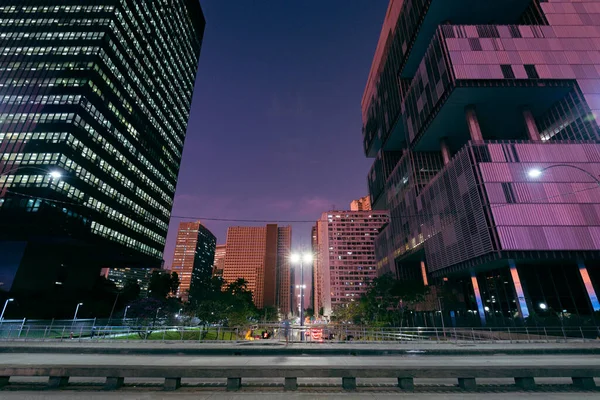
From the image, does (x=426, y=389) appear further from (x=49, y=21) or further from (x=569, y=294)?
(x=49, y=21)

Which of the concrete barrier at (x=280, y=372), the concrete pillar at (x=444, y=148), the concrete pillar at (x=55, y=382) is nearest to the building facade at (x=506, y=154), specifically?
the concrete pillar at (x=444, y=148)

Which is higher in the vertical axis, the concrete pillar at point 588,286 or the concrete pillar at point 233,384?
the concrete pillar at point 588,286

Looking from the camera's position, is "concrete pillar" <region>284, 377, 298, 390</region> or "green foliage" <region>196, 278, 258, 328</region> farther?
"green foliage" <region>196, 278, 258, 328</region>

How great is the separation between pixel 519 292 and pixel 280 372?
41113 mm

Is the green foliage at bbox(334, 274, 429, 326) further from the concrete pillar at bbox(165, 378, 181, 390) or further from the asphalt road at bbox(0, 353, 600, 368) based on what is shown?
the concrete pillar at bbox(165, 378, 181, 390)

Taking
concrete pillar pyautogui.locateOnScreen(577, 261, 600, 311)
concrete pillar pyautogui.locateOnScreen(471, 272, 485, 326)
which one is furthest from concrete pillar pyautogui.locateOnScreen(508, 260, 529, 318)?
concrete pillar pyautogui.locateOnScreen(471, 272, 485, 326)

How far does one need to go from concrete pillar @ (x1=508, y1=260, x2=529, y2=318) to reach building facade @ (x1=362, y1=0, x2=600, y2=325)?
215 millimetres

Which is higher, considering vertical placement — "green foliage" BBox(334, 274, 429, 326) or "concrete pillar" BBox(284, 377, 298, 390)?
"green foliage" BBox(334, 274, 429, 326)

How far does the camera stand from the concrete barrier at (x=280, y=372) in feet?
22.1

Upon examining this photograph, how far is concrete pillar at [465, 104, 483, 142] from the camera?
45250 mm

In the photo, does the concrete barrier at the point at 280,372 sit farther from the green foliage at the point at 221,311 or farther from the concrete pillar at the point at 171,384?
the green foliage at the point at 221,311

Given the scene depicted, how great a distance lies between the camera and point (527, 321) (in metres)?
31.5

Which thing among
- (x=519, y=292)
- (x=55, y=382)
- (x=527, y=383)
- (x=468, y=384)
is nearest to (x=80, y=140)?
(x=55, y=382)

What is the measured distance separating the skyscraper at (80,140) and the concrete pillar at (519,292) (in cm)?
6904
